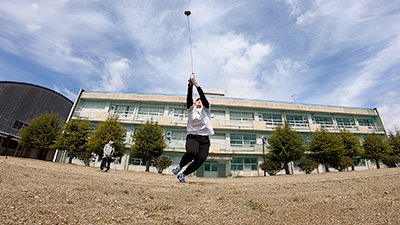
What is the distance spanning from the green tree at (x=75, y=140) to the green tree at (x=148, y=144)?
5.57 meters

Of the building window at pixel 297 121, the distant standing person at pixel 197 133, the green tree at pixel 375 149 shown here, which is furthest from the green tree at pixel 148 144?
the green tree at pixel 375 149

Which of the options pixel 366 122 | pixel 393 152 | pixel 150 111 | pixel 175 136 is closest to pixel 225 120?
pixel 175 136

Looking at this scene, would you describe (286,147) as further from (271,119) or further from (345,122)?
(345,122)

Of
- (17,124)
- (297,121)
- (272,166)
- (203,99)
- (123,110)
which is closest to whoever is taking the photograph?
(203,99)

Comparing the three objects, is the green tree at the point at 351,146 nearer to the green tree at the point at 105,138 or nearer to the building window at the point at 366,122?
the building window at the point at 366,122

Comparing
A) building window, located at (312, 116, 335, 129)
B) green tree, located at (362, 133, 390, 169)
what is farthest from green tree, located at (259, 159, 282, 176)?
building window, located at (312, 116, 335, 129)

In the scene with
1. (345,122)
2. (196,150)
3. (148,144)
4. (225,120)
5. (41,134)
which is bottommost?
(196,150)

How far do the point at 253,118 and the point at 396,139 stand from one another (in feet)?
64.0

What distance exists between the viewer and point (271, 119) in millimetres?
30578

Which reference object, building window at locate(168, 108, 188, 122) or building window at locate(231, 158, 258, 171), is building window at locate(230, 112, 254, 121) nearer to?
building window at locate(231, 158, 258, 171)

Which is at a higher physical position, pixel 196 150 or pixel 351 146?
pixel 351 146

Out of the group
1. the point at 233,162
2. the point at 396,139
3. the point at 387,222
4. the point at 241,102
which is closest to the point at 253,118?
the point at 241,102

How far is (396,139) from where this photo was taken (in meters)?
26.9

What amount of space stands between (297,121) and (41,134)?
35651 millimetres
